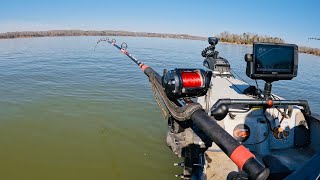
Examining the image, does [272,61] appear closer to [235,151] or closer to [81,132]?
[235,151]

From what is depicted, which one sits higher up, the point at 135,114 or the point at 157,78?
the point at 157,78

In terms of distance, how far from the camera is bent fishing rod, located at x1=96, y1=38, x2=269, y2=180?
1887mm

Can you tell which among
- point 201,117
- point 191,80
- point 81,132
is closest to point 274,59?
point 191,80

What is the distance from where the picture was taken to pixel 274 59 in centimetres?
519

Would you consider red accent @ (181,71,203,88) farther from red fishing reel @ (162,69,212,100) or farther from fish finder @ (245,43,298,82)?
fish finder @ (245,43,298,82)

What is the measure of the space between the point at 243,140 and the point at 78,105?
7.65m

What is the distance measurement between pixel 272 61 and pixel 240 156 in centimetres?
372

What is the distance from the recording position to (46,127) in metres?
9.01

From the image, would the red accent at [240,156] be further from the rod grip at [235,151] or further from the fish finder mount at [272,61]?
the fish finder mount at [272,61]

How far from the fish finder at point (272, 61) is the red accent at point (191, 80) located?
225cm

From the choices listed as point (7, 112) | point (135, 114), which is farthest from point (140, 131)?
point (7, 112)

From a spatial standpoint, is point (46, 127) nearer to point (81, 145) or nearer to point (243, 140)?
point (81, 145)

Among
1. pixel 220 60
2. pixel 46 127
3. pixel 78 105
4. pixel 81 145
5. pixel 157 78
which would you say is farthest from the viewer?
pixel 78 105

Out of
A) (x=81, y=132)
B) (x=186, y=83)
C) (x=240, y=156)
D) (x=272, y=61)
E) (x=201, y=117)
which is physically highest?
(x=272, y=61)
